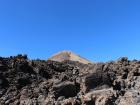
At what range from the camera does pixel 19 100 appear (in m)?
21.7

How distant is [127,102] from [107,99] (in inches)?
43.2

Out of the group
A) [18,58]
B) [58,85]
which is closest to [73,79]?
[58,85]

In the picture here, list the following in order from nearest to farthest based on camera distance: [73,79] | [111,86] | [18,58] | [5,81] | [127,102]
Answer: [127,102]
[111,86]
[73,79]
[5,81]
[18,58]

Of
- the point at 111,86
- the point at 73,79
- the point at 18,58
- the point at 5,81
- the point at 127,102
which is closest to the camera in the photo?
the point at 127,102

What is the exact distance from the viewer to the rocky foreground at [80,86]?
64.8 ft

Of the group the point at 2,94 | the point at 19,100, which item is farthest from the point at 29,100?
the point at 2,94

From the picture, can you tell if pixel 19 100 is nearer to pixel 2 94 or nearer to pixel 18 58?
pixel 2 94

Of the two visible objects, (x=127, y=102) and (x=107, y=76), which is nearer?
(x=127, y=102)

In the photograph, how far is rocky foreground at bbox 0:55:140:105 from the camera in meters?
19.8

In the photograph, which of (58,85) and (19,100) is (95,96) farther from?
(19,100)

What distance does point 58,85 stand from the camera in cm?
2133

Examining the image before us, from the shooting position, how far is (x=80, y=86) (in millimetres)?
21547

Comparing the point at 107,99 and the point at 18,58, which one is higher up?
the point at 18,58

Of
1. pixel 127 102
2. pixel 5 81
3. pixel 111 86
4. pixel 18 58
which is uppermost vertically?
pixel 18 58
